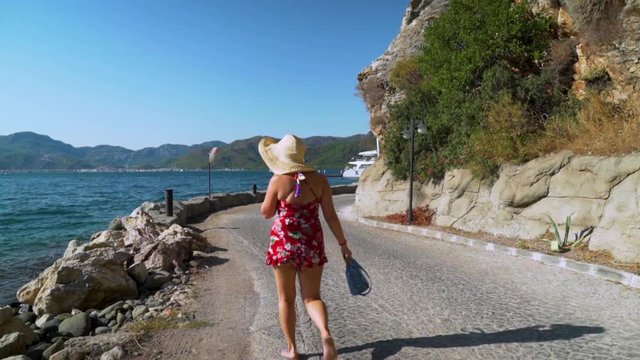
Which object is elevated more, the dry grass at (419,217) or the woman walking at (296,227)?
the woman walking at (296,227)

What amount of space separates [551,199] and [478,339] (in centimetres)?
617

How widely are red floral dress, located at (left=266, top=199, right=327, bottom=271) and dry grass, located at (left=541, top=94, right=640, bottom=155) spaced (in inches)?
285

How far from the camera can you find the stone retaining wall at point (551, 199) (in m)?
7.70

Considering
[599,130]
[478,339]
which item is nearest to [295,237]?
[478,339]

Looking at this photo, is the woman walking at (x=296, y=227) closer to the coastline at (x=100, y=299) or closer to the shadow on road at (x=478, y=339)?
the shadow on road at (x=478, y=339)

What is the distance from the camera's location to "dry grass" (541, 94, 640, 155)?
8.60 m

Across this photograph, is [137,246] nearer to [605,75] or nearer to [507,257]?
[507,257]

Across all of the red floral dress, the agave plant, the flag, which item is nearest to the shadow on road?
the red floral dress

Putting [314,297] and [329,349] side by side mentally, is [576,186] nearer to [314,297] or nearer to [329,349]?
[314,297]

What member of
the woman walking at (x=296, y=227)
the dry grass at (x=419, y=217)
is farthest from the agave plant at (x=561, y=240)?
the woman walking at (x=296, y=227)

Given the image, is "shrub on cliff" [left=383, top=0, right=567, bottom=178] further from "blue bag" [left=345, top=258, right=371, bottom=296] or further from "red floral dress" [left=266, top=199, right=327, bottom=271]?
"red floral dress" [left=266, top=199, right=327, bottom=271]

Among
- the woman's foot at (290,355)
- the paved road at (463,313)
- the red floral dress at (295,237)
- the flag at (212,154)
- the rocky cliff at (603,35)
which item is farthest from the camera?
the flag at (212,154)

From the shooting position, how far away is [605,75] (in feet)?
39.0

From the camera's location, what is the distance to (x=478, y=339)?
4.58 m
